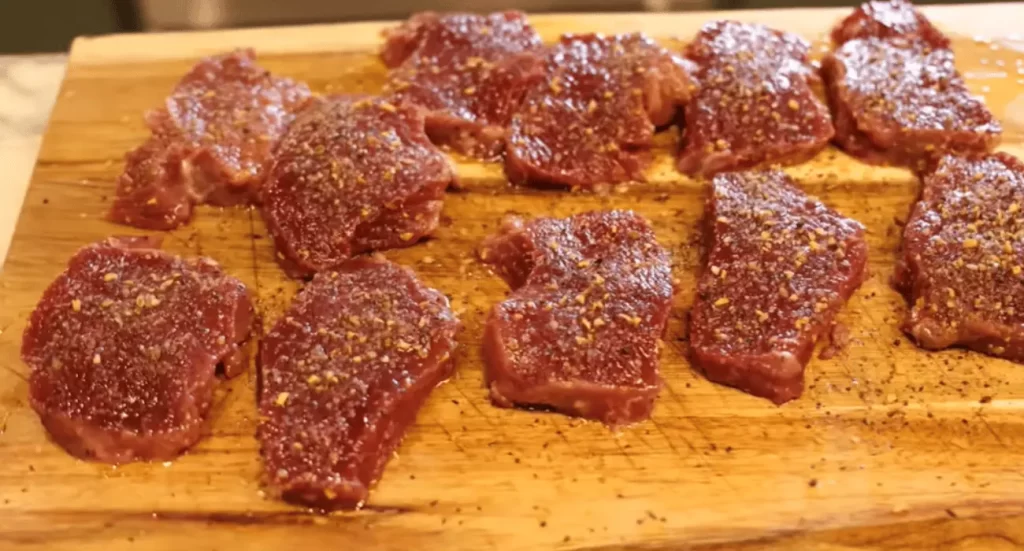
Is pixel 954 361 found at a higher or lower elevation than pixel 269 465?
higher

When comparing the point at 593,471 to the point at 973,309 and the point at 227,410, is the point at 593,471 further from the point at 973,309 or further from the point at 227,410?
the point at 973,309

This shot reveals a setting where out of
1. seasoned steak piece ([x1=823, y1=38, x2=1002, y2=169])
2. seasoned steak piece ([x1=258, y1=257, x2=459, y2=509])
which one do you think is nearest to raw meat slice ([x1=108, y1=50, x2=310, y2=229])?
seasoned steak piece ([x1=258, y1=257, x2=459, y2=509])

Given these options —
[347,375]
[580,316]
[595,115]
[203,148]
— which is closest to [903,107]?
[595,115]

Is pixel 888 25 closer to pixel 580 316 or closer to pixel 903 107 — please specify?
pixel 903 107

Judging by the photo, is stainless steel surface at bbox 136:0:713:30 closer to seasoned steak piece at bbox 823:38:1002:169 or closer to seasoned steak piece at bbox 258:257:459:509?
seasoned steak piece at bbox 823:38:1002:169

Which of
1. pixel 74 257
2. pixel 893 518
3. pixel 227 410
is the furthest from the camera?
pixel 74 257

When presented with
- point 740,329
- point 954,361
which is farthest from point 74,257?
point 954,361

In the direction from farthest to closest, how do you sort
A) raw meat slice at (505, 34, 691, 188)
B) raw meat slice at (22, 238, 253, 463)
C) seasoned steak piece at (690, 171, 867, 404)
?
raw meat slice at (505, 34, 691, 188)
seasoned steak piece at (690, 171, 867, 404)
raw meat slice at (22, 238, 253, 463)
